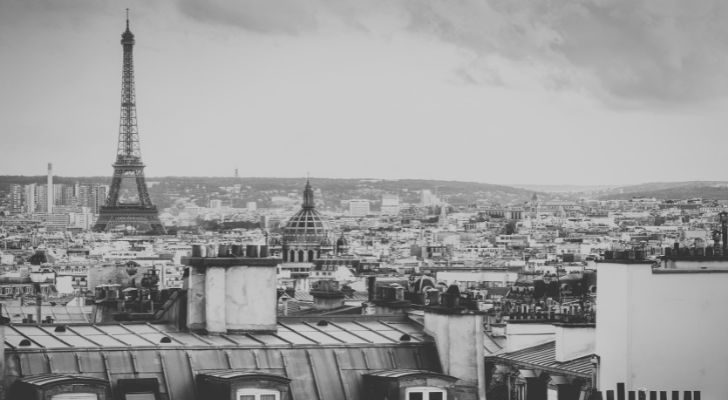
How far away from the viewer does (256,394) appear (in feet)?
56.0

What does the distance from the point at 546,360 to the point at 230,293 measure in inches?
149

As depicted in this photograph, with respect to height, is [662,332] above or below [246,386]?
above

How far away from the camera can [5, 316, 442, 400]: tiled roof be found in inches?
683

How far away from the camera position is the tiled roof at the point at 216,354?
1734 centimetres

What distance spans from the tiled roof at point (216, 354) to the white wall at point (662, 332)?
5.58 feet

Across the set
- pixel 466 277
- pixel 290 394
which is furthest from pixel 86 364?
pixel 466 277

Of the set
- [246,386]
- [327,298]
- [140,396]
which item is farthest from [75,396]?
[327,298]

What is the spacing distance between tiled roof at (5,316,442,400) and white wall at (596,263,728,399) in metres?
1.70

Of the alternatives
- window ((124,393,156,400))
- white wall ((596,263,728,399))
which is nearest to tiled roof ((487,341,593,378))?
white wall ((596,263,728,399))

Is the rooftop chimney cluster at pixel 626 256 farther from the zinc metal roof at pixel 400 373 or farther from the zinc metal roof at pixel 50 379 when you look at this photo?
the zinc metal roof at pixel 50 379

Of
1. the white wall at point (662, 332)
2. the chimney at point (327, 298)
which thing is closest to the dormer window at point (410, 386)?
the white wall at point (662, 332)

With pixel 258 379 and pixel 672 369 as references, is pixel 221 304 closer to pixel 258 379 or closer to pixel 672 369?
pixel 258 379

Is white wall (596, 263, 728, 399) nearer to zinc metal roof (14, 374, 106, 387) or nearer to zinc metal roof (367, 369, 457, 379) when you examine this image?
zinc metal roof (367, 369, 457, 379)

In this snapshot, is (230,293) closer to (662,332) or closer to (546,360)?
(546,360)
